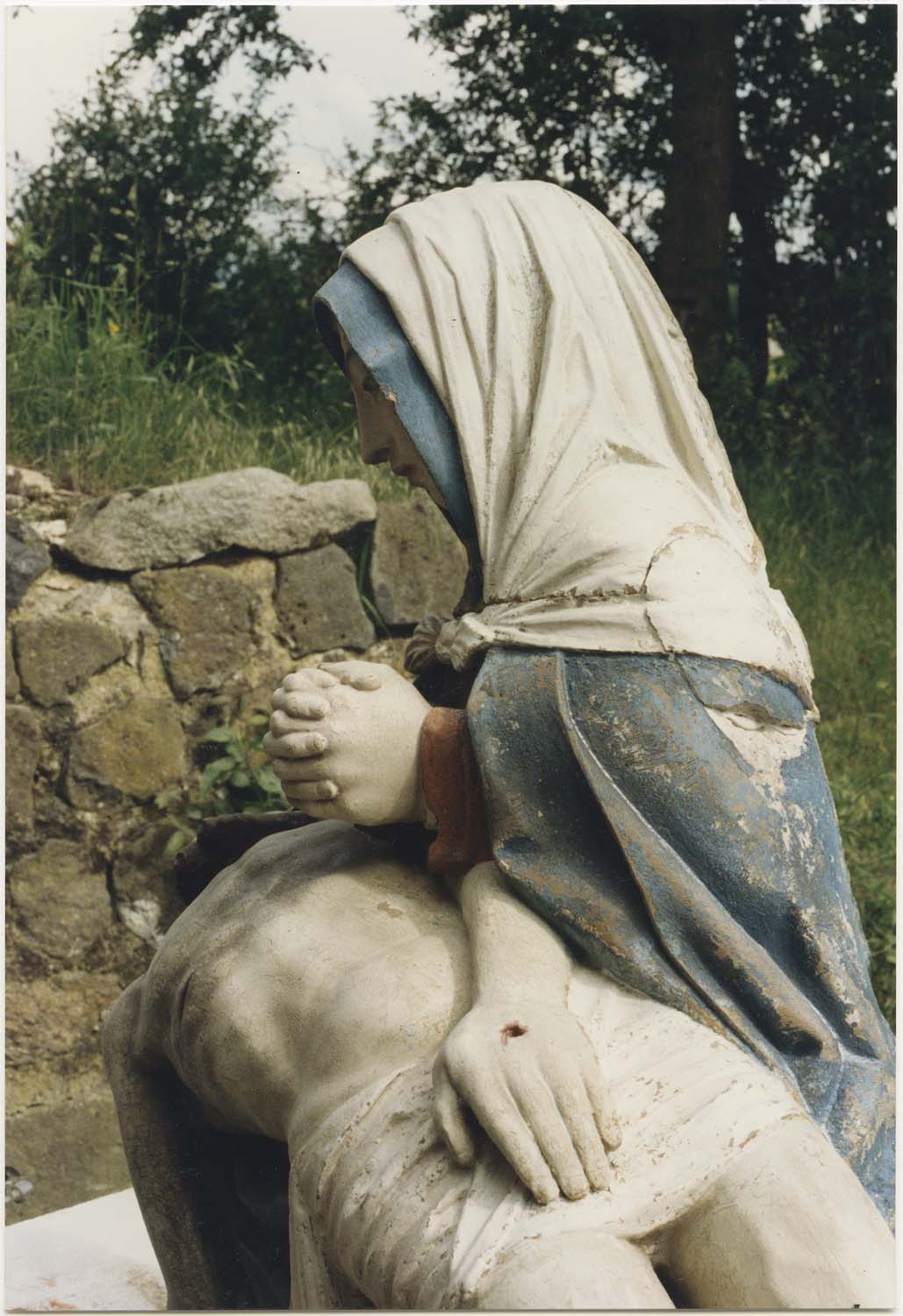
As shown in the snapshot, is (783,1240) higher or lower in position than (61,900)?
higher

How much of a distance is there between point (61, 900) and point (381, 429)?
97.9 inches

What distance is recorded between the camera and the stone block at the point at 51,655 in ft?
14.2

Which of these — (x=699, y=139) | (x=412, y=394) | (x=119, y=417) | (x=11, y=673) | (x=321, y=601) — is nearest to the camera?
(x=412, y=394)

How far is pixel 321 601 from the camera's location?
4691 mm

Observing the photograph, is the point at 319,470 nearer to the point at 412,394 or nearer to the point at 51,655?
the point at 51,655

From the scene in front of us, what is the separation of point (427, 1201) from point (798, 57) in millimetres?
5691

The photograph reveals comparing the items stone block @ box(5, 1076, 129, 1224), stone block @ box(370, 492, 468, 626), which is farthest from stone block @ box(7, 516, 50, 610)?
stone block @ box(5, 1076, 129, 1224)

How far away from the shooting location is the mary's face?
7.18 ft

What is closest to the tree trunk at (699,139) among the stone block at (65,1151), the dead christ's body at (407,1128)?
the stone block at (65,1151)

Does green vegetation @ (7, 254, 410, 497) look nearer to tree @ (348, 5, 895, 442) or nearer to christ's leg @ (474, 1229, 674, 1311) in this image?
tree @ (348, 5, 895, 442)

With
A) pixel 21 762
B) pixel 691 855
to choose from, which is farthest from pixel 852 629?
pixel 691 855

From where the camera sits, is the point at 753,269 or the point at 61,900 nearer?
the point at 61,900

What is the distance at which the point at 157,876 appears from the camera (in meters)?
4.46

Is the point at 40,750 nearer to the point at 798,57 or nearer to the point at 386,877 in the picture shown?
the point at 386,877
